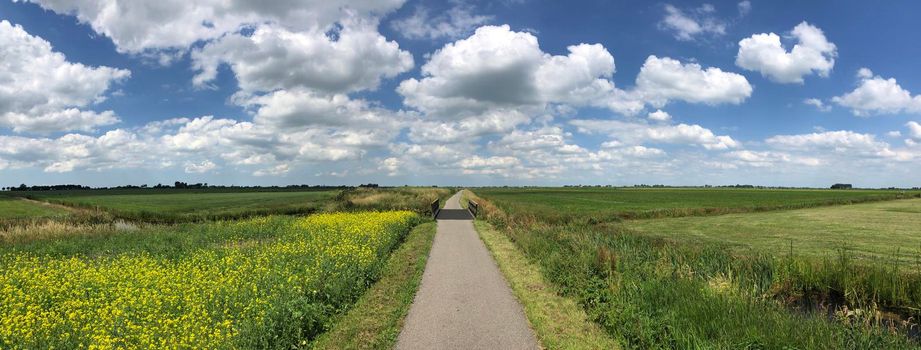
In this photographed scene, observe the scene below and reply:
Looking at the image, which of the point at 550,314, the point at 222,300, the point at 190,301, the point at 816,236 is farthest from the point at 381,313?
the point at 816,236

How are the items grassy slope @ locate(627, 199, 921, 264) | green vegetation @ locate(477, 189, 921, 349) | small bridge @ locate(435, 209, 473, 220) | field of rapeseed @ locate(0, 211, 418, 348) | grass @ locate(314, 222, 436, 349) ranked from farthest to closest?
small bridge @ locate(435, 209, 473, 220) → grassy slope @ locate(627, 199, 921, 264) → grass @ locate(314, 222, 436, 349) → field of rapeseed @ locate(0, 211, 418, 348) → green vegetation @ locate(477, 189, 921, 349)

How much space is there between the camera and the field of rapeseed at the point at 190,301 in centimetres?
734

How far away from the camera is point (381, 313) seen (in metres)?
9.57

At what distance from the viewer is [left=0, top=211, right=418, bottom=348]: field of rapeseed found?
24.1ft

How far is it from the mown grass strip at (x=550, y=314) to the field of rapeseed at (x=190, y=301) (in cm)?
413

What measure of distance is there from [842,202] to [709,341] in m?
69.9

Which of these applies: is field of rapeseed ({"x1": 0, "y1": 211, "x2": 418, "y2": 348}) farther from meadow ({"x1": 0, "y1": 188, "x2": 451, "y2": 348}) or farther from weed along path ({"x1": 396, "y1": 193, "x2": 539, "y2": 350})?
weed along path ({"x1": 396, "y1": 193, "x2": 539, "y2": 350})

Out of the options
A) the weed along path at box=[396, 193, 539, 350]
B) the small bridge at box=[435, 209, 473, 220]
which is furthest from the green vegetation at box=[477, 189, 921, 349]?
the small bridge at box=[435, 209, 473, 220]

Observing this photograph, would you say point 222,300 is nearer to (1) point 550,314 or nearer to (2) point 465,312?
(2) point 465,312

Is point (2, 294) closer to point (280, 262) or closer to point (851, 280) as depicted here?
point (280, 262)

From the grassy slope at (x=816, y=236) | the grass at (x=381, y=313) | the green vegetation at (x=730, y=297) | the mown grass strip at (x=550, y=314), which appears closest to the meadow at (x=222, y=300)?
the grass at (x=381, y=313)

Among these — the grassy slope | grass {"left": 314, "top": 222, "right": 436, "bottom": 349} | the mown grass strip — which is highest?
the grassy slope

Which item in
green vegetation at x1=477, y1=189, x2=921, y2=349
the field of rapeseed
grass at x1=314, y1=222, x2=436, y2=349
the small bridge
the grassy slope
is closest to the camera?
green vegetation at x1=477, y1=189, x2=921, y2=349

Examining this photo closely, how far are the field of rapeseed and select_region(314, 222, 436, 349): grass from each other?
12.5 inches
